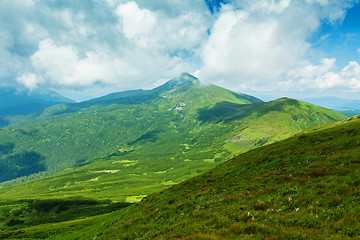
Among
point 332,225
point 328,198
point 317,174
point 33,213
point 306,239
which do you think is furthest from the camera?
point 33,213

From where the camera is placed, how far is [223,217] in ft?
54.2

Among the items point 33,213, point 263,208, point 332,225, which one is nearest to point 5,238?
point 263,208

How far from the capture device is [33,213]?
16250 cm

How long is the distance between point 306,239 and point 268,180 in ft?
52.1

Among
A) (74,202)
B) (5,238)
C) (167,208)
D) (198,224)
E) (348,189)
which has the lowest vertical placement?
(74,202)

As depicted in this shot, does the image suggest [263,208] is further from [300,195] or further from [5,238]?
[5,238]

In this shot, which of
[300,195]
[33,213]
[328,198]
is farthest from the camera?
[33,213]

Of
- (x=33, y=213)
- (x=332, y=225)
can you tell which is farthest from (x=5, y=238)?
(x=33, y=213)

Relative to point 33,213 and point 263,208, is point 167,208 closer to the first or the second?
point 263,208

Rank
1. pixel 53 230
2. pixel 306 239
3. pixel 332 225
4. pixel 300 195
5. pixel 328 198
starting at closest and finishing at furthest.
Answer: pixel 306 239
pixel 332 225
pixel 328 198
pixel 300 195
pixel 53 230

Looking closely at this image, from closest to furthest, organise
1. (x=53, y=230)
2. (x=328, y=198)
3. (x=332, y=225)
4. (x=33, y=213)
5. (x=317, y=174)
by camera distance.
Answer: (x=332, y=225) < (x=328, y=198) < (x=317, y=174) < (x=53, y=230) < (x=33, y=213)

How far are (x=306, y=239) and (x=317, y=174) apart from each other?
13.9m

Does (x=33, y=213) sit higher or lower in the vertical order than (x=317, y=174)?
lower

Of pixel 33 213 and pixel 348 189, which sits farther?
pixel 33 213
